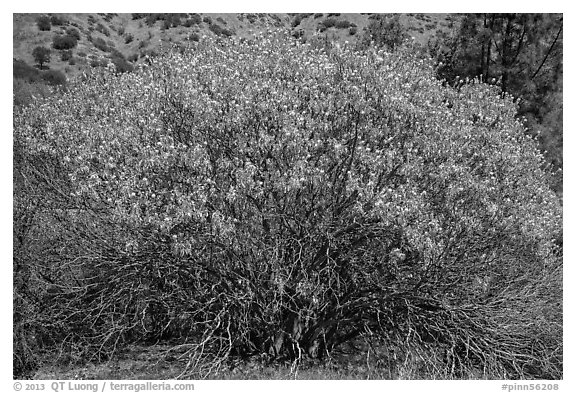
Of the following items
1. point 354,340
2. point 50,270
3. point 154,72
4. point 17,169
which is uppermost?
point 154,72

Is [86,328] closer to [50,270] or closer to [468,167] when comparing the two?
[50,270]

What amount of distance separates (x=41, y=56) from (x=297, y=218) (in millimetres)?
16874

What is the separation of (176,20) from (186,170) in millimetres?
17918

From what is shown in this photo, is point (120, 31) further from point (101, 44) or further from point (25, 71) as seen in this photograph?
point (25, 71)

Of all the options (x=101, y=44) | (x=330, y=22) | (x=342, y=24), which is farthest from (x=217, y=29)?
(x=101, y=44)

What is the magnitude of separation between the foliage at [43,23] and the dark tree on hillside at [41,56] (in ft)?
2.88

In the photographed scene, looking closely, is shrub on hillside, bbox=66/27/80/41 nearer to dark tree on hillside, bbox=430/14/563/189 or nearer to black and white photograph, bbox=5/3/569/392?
black and white photograph, bbox=5/3/569/392

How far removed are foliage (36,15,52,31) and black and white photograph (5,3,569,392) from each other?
13.5 m

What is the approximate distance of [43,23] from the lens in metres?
22.6

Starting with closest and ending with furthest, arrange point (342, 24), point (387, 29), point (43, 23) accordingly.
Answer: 1. point (387, 29)
2. point (342, 24)
3. point (43, 23)

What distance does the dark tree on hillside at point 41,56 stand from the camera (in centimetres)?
2155

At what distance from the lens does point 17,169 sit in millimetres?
10242

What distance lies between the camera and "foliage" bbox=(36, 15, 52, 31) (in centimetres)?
2220
